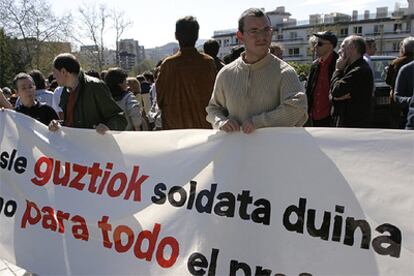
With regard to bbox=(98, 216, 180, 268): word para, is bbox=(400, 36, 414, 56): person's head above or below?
above

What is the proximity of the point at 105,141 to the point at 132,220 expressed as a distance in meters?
0.67

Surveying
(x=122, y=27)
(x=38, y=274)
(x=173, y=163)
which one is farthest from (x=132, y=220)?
(x=122, y=27)

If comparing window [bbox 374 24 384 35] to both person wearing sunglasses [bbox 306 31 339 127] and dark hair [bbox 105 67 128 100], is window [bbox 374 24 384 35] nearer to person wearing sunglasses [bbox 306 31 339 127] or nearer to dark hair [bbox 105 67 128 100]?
person wearing sunglasses [bbox 306 31 339 127]

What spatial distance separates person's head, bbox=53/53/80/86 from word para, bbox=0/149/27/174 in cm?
77

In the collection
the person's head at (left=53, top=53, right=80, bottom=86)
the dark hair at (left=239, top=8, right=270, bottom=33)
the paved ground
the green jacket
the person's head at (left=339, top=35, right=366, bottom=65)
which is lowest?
the paved ground

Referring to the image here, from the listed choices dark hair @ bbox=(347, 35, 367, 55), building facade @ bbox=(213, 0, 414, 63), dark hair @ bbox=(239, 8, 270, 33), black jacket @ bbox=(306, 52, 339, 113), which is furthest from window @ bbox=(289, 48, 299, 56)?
dark hair @ bbox=(239, 8, 270, 33)

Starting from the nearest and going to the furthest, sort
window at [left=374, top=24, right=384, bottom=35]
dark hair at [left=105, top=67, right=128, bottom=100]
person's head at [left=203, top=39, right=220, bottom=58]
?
dark hair at [left=105, top=67, right=128, bottom=100] < person's head at [left=203, top=39, right=220, bottom=58] < window at [left=374, top=24, right=384, bottom=35]

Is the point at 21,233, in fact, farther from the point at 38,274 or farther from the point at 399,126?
the point at 399,126

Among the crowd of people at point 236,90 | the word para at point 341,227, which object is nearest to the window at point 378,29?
the crowd of people at point 236,90

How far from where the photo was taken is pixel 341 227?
6.97ft

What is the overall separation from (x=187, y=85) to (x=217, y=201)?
1398 millimetres

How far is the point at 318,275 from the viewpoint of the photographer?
2162 mm

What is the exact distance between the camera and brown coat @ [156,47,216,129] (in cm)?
358

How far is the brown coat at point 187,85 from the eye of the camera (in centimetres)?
358
